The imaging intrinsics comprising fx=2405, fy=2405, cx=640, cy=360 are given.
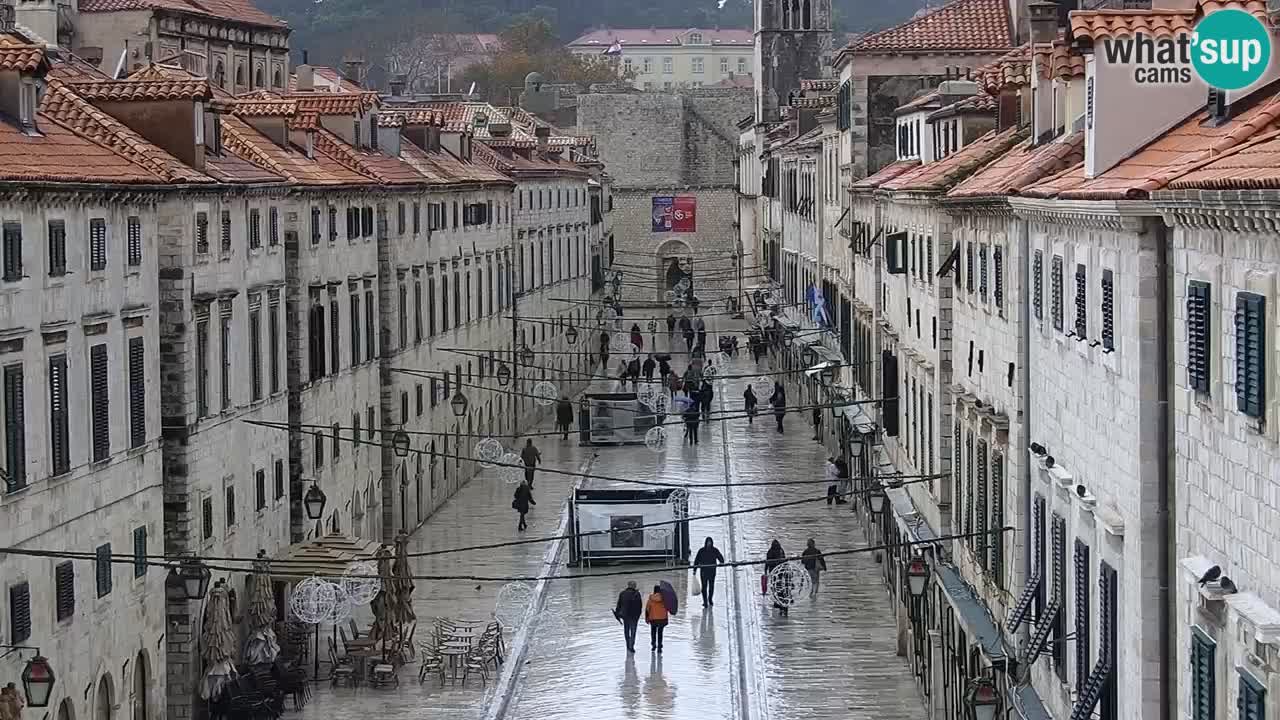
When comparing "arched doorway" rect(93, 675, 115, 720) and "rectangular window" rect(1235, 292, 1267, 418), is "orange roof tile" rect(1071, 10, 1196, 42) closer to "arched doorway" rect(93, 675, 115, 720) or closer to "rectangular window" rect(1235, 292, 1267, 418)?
"rectangular window" rect(1235, 292, 1267, 418)

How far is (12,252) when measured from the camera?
25984 millimetres

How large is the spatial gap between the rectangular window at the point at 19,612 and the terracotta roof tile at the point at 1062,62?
1220 cm

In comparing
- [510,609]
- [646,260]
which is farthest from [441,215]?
[646,260]

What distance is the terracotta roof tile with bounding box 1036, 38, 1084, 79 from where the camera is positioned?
24.1 meters

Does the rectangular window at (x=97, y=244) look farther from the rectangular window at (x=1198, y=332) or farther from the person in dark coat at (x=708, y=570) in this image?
the rectangular window at (x=1198, y=332)

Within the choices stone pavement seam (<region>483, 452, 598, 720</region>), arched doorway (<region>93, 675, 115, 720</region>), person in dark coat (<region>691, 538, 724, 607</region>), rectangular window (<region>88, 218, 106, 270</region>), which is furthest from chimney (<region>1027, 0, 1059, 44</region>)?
arched doorway (<region>93, 675, 115, 720</region>)

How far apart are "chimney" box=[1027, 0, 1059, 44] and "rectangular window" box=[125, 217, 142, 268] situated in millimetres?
14893

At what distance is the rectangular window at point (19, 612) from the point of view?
83.1 feet

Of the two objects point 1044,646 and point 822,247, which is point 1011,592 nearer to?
point 1044,646

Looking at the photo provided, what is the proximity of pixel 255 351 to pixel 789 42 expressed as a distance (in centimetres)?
8629

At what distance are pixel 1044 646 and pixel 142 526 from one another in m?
13.5

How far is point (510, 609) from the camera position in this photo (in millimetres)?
42031

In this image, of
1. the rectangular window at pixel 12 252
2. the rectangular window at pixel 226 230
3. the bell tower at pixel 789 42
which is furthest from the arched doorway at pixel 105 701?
the bell tower at pixel 789 42

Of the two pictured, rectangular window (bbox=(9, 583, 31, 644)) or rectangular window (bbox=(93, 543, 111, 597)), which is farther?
rectangular window (bbox=(93, 543, 111, 597))
